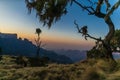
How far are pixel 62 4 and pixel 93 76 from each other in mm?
12493

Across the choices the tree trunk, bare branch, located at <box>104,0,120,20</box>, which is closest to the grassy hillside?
the tree trunk

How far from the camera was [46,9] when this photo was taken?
30.6 meters

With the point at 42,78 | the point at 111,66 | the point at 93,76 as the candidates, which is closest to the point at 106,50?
the point at 111,66

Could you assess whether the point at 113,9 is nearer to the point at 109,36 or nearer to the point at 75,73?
the point at 109,36

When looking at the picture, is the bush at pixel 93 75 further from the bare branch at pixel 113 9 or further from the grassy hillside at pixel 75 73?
the bare branch at pixel 113 9

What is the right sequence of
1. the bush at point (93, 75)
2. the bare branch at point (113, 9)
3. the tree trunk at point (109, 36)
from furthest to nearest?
the tree trunk at point (109, 36), the bare branch at point (113, 9), the bush at point (93, 75)

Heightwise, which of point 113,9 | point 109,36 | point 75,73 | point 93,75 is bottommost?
point 93,75

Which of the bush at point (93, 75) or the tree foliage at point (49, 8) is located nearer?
the bush at point (93, 75)

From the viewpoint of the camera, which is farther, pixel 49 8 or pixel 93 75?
pixel 49 8

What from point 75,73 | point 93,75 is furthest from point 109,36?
point 93,75

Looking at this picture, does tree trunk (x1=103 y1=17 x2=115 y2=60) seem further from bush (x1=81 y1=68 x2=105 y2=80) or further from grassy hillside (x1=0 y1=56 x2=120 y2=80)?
bush (x1=81 y1=68 x2=105 y2=80)

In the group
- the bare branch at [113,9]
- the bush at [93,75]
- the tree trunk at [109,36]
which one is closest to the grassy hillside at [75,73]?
the bush at [93,75]

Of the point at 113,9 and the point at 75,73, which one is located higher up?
the point at 113,9

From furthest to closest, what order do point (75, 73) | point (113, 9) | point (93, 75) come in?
point (113, 9), point (75, 73), point (93, 75)
